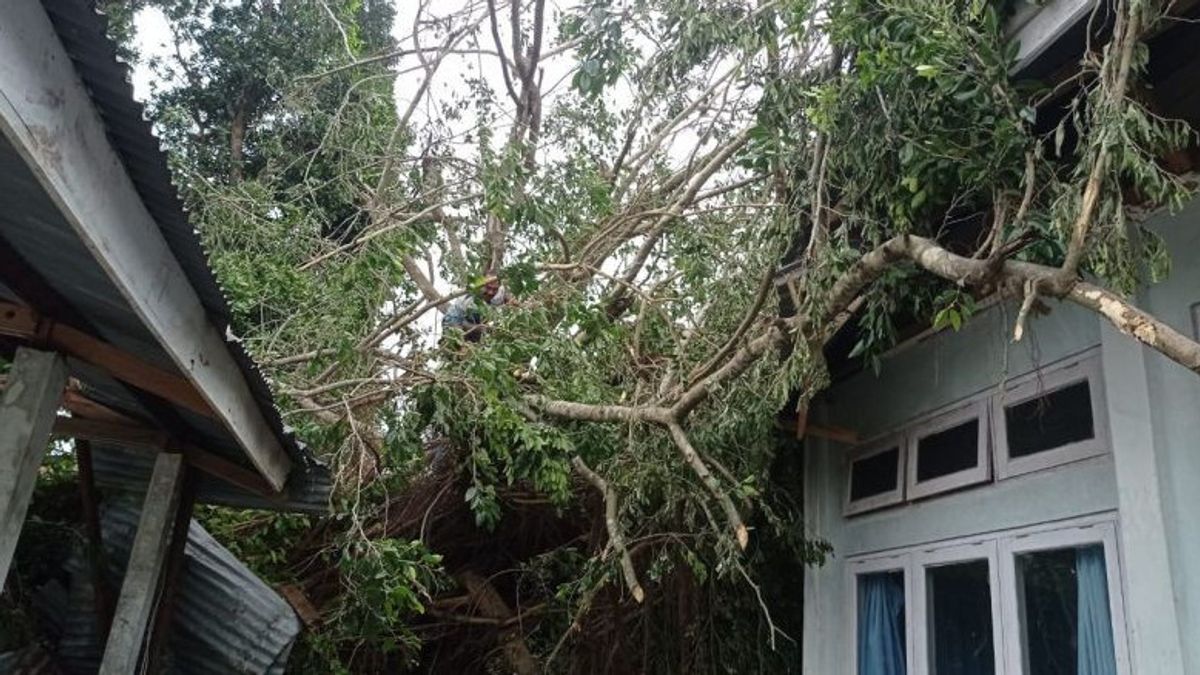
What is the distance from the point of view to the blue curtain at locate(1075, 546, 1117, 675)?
3.09 m

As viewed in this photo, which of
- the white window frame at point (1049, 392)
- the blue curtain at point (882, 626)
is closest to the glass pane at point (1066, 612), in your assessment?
the white window frame at point (1049, 392)

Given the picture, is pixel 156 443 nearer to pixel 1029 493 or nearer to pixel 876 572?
pixel 876 572

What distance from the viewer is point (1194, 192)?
113 inches

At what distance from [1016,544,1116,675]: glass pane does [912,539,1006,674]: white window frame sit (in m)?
0.11

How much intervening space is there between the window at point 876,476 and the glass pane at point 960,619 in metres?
0.53

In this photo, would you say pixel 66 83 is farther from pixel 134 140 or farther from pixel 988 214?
pixel 988 214

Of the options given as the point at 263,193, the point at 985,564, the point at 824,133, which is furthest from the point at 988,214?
the point at 263,193

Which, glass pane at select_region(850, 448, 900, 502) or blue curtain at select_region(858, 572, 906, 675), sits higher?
glass pane at select_region(850, 448, 900, 502)

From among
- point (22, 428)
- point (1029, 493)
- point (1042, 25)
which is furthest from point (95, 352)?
point (1029, 493)

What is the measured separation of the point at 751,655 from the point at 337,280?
3746mm

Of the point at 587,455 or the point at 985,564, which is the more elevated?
the point at 587,455

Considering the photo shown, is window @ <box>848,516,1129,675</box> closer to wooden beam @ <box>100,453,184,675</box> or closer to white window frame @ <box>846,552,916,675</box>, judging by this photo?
white window frame @ <box>846,552,916,675</box>

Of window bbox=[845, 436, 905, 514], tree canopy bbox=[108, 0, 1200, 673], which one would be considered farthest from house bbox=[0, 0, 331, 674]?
window bbox=[845, 436, 905, 514]

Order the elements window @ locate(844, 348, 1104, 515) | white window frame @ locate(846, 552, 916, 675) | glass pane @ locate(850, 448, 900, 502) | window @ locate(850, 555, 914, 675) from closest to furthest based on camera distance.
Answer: window @ locate(844, 348, 1104, 515) < white window frame @ locate(846, 552, 916, 675) < window @ locate(850, 555, 914, 675) < glass pane @ locate(850, 448, 900, 502)
